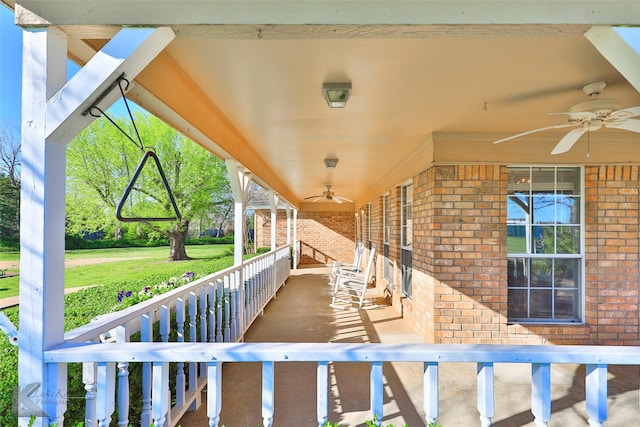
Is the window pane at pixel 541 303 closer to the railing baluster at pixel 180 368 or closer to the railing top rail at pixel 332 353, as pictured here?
the railing top rail at pixel 332 353

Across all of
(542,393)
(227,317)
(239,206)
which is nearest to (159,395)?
(542,393)

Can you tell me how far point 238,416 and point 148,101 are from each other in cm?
Answer: 226

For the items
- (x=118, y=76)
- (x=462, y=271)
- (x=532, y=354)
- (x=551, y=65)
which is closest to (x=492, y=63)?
(x=551, y=65)

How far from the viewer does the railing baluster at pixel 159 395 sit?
1.41m

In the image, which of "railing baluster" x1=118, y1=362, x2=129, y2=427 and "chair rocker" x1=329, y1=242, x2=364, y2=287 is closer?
"railing baluster" x1=118, y1=362, x2=129, y2=427

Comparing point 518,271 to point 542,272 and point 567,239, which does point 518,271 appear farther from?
point 567,239

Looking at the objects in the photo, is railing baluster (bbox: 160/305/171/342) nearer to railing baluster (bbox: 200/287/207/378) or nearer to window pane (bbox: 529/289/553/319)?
railing baluster (bbox: 200/287/207/378)

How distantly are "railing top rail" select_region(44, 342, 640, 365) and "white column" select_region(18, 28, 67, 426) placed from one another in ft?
0.30

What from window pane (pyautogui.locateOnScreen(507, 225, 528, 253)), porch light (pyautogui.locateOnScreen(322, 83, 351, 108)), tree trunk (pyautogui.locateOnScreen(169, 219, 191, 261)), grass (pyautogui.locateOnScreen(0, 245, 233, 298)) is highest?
porch light (pyautogui.locateOnScreen(322, 83, 351, 108))

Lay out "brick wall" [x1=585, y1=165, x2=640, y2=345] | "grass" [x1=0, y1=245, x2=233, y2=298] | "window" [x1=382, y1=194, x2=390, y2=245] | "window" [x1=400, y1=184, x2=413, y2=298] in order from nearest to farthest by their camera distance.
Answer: "brick wall" [x1=585, y1=165, x2=640, y2=345], "window" [x1=400, y1=184, x2=413, y2=298], "window" [x1=382, y1=194, x2=390, y2=245], "grass" [x1=0, y1=245, x2=233, y2=298]

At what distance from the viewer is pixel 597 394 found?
52.1 inches

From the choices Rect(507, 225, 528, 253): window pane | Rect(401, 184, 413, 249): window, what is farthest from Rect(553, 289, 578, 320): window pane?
Rect(401, 184, 413, 249): window

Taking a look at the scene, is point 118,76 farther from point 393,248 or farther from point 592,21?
point 393,248

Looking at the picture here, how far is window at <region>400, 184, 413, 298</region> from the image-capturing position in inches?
208
